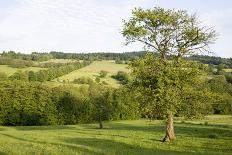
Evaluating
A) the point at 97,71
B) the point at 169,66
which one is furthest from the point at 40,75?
the point at 169,66

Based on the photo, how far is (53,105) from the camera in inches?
4141

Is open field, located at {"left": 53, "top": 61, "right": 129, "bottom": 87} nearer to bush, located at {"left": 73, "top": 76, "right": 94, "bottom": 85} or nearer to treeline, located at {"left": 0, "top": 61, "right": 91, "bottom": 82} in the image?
treeline, located at {"left": 0, "top": 61, "right": 91, "bottom": 82}

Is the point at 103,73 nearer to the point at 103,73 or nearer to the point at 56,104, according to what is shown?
the point at 103,73

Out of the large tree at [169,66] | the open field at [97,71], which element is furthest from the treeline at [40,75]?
the large tree at [169,66]

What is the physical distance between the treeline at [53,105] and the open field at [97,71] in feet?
113

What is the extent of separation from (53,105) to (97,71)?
2430 inches

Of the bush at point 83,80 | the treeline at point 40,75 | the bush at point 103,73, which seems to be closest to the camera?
the treeline at point 40,75

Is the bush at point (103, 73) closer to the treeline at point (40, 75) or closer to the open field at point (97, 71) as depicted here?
the open field at point (97, 71)

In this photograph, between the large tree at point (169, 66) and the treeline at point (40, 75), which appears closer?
the large tree at point (169, 66)

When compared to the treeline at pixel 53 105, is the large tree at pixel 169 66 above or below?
above

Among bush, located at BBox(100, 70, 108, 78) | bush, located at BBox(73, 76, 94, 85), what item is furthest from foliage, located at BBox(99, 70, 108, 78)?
bush, located at BBox(73, 76, 94, 85)

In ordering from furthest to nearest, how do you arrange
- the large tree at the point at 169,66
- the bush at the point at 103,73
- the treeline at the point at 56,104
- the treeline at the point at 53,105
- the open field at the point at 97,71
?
the bush at the point at 103,73
the open field at the point at 97,71
the treeline at the point at 53,105
the treeline at the point at 56,104
the large tree at the point at 169,66

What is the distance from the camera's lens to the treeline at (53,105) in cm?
10234

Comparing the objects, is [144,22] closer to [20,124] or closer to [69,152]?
[69,152]
